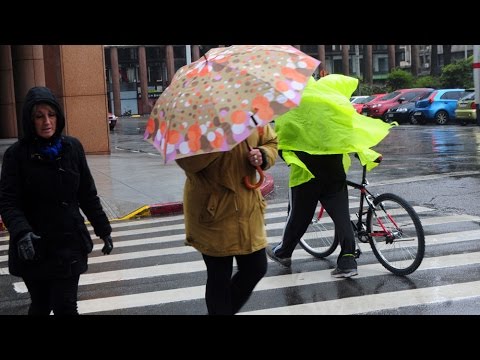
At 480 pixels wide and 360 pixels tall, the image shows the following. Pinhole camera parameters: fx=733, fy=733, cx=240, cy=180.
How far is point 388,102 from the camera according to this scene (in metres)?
40.1

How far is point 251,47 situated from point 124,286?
3388mm

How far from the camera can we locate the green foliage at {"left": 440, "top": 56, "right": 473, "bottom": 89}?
51.6m

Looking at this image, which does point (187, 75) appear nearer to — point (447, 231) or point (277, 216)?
point (447, 231)

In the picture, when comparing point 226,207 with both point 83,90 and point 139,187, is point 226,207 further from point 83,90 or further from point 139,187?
point 83,90

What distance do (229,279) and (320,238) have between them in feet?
11.2

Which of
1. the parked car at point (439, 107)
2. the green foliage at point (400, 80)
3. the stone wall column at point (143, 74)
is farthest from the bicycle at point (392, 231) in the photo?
the stone wall column at point (143, 74)

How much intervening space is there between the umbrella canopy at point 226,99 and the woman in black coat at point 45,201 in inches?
23.3

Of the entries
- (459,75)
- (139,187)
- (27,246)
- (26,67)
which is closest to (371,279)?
(27,246)

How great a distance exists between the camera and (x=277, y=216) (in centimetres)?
1061

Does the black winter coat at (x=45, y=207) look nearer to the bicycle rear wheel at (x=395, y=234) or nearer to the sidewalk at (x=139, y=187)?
the bicycle rear wheel at (x=395, y=234)

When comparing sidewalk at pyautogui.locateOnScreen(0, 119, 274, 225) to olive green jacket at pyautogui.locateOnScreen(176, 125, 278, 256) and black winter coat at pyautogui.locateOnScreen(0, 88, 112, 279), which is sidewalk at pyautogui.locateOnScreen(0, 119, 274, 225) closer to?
black winter coat at pyautogui.locateOnScreen(0, 88, 112, 279)

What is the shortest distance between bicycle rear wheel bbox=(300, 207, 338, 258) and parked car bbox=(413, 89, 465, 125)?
27272 mm

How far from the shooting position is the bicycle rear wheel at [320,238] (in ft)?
25.0

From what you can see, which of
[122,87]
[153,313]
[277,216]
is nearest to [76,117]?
[277,216]
